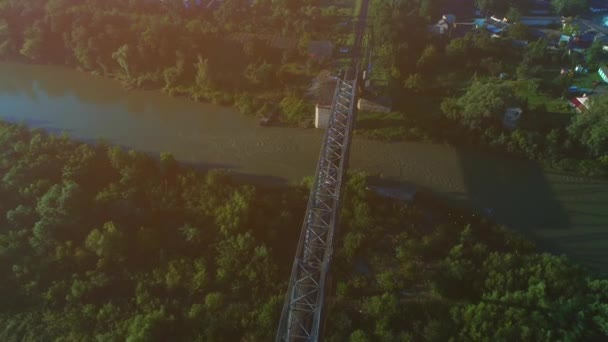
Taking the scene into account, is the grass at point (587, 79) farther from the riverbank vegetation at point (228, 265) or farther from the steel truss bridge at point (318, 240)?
the steel truss bridge at point (318, 240)

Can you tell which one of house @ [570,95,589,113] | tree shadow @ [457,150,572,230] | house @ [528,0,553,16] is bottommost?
tree shadow @ [457,150,572,230]

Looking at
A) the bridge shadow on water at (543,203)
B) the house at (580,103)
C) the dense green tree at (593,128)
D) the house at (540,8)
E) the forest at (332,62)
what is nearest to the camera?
the bridge shadow on water at (543,203)

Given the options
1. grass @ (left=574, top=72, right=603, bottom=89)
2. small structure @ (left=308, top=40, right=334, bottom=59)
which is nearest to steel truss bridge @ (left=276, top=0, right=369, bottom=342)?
small structure @ (left=308, top=40, right=334, bottom=59)

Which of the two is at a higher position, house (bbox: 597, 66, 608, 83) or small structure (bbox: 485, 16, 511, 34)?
small structure (bbox: 485, 16, 511, 34)

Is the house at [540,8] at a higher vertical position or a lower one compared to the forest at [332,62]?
higher

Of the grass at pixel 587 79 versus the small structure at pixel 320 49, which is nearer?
the grass at pixel 587 79

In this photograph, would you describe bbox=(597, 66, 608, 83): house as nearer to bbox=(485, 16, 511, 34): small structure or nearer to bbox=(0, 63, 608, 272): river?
bbox=(485, 16, 511, 34): small structure

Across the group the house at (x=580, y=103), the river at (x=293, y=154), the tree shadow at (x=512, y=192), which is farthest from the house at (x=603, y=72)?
the tree shadow at (x=512, y=192)

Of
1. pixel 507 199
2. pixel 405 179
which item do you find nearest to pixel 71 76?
pixel 405 179
